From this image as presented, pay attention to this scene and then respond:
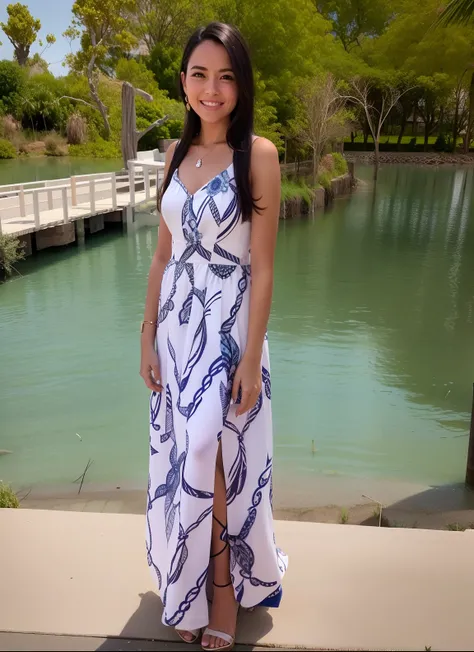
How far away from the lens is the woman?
1307 millimetres

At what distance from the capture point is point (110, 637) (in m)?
1.39

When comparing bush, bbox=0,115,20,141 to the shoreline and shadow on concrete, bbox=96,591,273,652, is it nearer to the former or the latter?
the shoreline

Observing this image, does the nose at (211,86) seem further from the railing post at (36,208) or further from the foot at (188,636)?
the railing post at (36,208)

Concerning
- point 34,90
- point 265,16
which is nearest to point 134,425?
point 265,16

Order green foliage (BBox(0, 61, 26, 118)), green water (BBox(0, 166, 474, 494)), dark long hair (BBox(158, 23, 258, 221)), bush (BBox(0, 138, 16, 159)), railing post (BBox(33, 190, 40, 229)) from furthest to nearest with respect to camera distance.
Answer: green foliage (BBox(0, 61, 26, 118)) → bush (BBox(0, 138, 16, 159)) → railing post (BBox(33, 190, 40, 229)) → green water (BBox(0, 166, 474, 494)) → dark long hair (BBox(158, 23, 258, 221))

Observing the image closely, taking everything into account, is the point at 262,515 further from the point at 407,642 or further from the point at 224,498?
the point at 407,642

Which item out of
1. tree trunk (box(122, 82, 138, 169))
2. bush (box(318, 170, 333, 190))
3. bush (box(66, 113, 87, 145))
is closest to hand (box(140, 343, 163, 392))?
tree trunk (box(122, 82, 138, 169))

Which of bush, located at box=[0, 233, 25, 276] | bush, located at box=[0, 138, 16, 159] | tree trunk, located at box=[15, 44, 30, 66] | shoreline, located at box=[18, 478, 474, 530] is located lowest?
shoreline, located at box=[18, 478, 474, 530]

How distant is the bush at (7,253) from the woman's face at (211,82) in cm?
701

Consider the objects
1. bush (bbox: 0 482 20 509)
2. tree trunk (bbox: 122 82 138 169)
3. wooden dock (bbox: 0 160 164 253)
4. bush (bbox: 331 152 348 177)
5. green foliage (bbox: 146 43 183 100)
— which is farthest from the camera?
green foliage (bbox: 146 43 183 100)

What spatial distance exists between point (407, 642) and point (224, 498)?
51 cm

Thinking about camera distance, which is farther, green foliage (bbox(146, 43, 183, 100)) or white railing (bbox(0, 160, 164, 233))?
green foliage (bbox(146, 43, 183, 100))

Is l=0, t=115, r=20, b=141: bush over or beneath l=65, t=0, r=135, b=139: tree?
beneath

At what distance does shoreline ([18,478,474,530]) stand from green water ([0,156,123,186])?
574 inches
